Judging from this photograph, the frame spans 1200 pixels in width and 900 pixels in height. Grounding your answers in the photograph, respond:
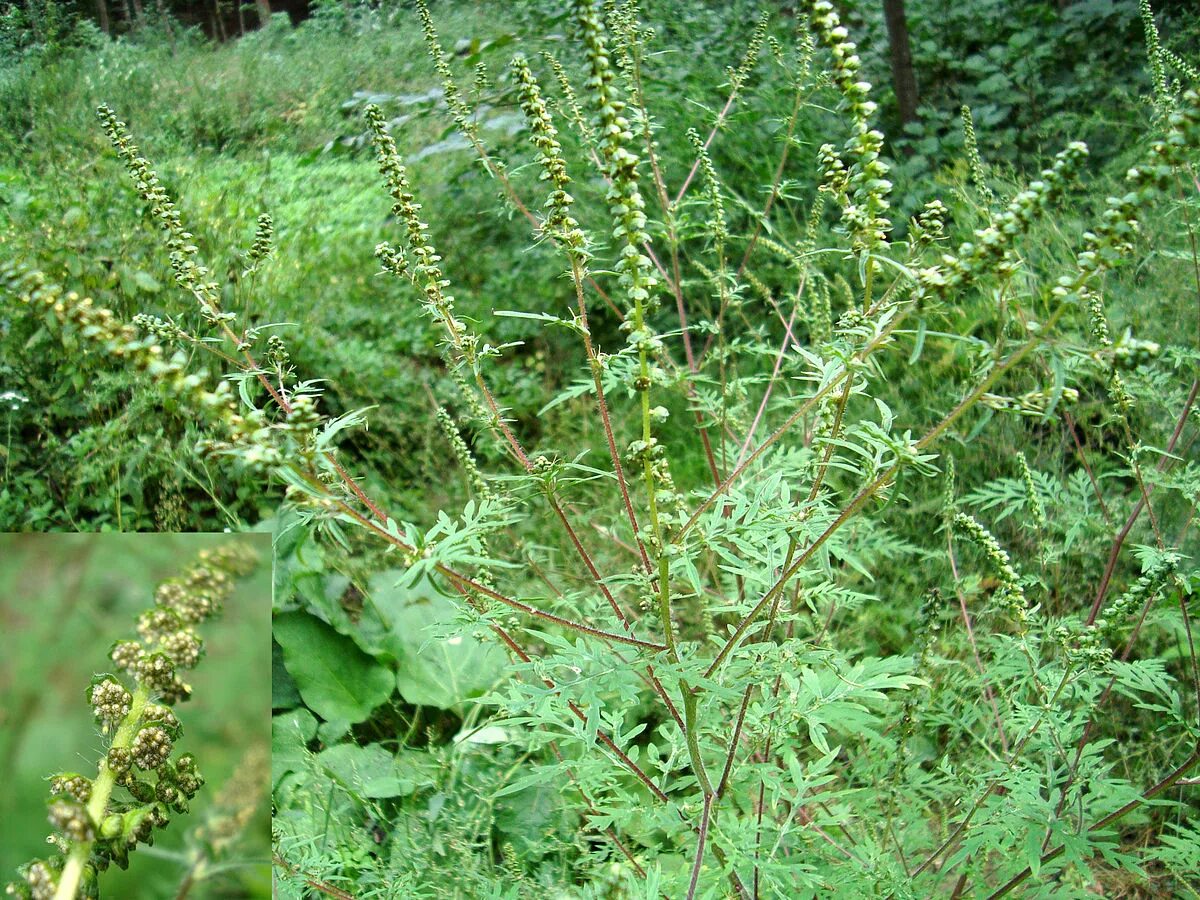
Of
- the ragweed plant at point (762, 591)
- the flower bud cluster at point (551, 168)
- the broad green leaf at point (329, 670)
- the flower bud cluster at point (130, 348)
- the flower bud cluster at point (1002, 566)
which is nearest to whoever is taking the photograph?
the flower bud cluster at point (130, 348)

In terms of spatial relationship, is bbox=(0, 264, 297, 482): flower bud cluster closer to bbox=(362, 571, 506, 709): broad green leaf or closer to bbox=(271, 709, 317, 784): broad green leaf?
bbox=(271, 709, 317, 784): broad green leaf

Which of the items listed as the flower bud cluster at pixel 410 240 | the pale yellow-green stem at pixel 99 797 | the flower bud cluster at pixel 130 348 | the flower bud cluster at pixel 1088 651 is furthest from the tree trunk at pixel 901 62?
the pale yellow-green stem at pixel 99 797

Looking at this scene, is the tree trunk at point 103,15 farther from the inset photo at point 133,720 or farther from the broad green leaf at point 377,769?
the inset photo at point 133,720

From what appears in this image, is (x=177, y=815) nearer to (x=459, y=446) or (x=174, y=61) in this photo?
(x=459, y=446)

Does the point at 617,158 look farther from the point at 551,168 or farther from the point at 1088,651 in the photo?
the point at 1088,651

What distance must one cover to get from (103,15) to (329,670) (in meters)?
5.41

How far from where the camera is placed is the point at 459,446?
250cm

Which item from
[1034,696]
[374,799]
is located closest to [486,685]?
[374,799]

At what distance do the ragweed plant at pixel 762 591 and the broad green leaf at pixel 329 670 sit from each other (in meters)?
0.01

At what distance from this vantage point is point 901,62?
7.53m

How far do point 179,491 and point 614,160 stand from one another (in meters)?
3.94

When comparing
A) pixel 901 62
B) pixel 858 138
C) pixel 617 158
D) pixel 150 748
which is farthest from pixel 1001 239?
pixel 901 62

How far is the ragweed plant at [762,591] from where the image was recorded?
1.61 meters

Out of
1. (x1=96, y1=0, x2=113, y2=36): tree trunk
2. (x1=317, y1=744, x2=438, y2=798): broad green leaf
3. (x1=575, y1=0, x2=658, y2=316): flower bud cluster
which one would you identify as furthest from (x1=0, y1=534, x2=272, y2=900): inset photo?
(x1=96, y1=0, x2=113, y2=36): tree trunk
